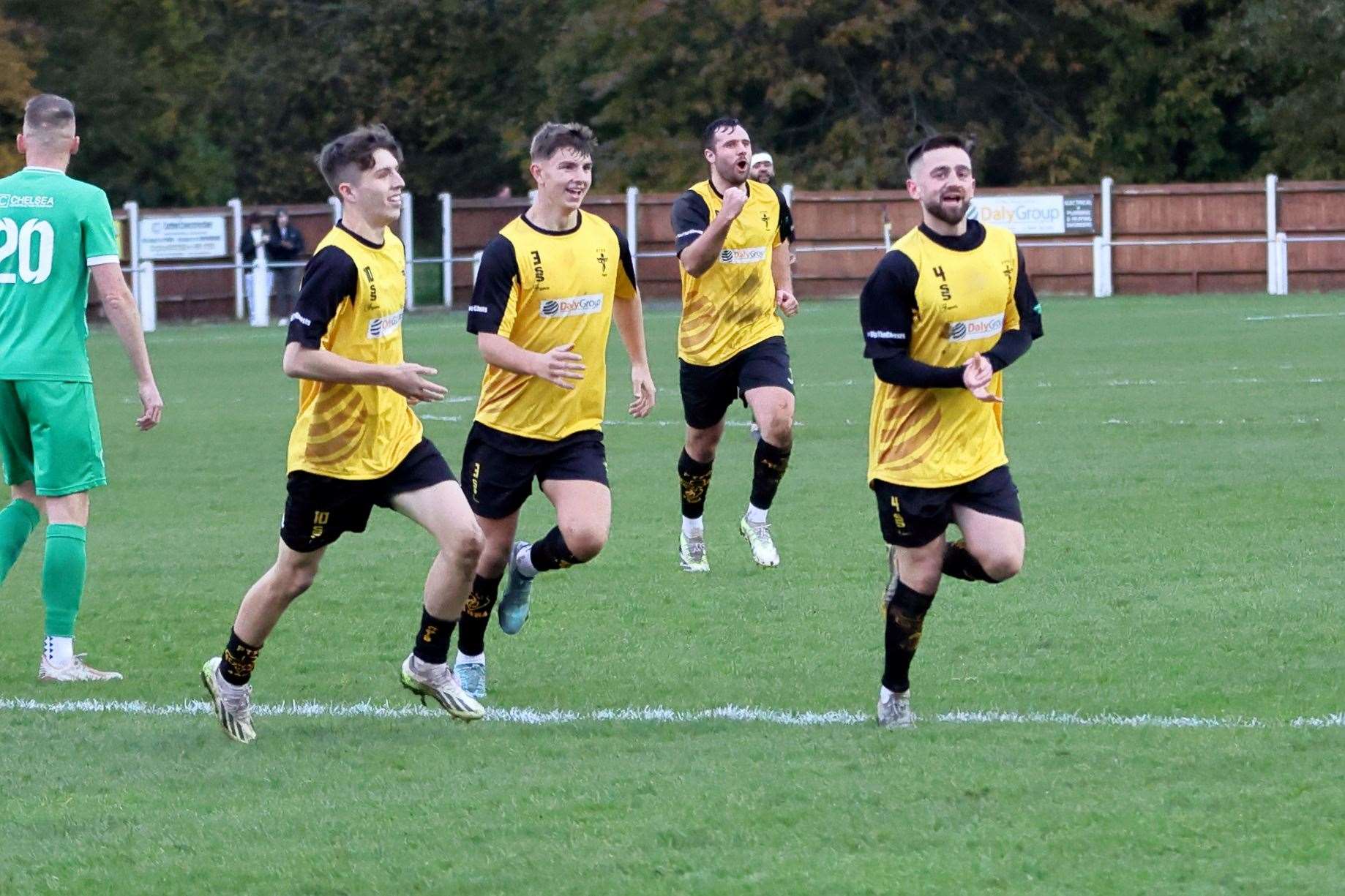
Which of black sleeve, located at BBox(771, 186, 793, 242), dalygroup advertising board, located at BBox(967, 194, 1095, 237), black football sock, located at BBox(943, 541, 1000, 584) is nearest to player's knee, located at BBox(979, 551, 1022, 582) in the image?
→ black football sock, located at BBox(943, 541, 1000, 584)

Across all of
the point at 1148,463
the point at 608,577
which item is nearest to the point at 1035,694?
the point at 608,577

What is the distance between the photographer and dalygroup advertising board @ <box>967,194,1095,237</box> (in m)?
37.2

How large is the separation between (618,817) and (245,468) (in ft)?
31.8

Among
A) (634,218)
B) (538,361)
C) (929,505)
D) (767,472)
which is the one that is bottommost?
(767,472)

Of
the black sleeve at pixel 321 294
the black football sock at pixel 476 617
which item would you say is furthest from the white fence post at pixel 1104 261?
the black sleeve at pixel 321 294

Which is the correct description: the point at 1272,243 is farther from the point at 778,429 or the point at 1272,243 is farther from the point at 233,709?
the point at 233,709

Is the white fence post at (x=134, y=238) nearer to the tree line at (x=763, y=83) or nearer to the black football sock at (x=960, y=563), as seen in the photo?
the tree line at (x=763, y=83)

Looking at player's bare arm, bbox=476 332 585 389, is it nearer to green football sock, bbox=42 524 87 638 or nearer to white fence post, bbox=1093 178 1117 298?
green football sock, bbox=42 524 87 638

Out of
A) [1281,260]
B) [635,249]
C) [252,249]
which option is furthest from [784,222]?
[635,249]

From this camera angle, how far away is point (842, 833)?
5.05m

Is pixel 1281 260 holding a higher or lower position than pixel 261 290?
higher

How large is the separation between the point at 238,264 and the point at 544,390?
2945 cm

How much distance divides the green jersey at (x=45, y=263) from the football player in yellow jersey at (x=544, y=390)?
145cm

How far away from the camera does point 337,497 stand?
21.0ft
